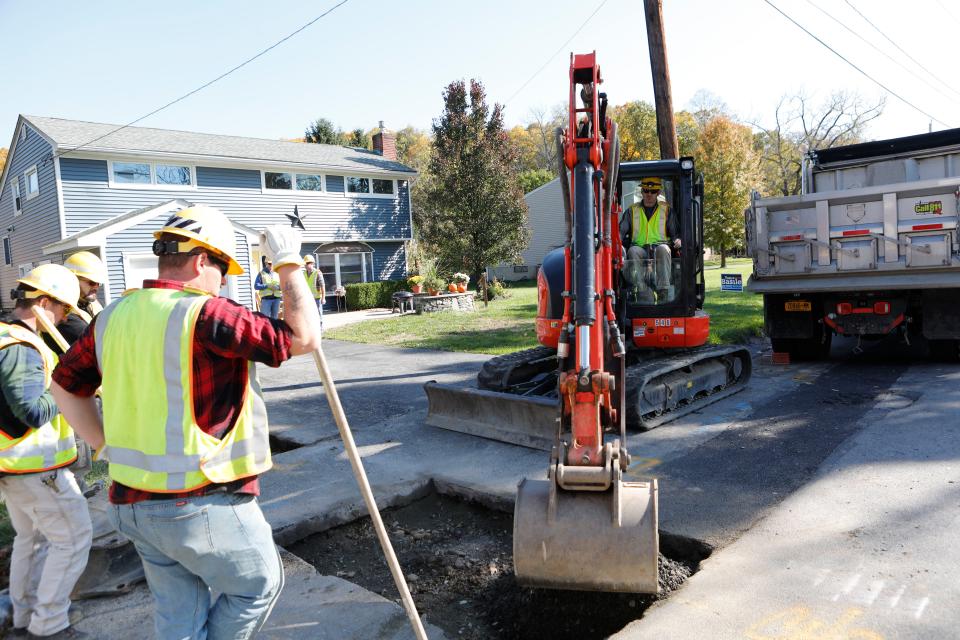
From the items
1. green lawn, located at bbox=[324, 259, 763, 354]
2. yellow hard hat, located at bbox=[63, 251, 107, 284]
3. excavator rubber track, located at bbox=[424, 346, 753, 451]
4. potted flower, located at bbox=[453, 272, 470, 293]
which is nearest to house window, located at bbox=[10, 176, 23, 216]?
green lawn, located at bbox=[324, 259, 763, 354]

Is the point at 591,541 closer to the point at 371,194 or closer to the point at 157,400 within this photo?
the point at 157,400

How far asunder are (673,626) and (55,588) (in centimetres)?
304

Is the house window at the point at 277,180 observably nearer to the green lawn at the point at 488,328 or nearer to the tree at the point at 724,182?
the green lawn at the point at 488,328

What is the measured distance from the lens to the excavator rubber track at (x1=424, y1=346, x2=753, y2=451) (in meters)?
6.60

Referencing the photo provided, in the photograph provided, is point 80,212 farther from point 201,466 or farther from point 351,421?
point 201,466

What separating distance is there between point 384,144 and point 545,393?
950 inches

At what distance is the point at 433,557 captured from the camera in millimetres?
4504

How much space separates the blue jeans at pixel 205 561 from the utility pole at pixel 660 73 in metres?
9.68

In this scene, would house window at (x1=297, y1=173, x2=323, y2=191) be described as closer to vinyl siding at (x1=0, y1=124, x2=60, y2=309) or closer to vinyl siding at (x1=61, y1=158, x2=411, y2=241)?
vinyl siding at (x1=61, y1=158, x2=411, y2=241)

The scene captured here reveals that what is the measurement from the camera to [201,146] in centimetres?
2261

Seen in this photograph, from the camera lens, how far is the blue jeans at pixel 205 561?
2277mm

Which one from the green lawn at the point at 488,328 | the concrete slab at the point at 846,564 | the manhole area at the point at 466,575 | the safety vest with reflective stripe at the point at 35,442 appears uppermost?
the safety vest with reflective stripe at the point at 35,442

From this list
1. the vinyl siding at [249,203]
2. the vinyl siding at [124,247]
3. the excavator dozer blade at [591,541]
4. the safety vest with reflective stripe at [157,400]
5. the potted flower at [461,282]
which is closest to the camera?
the safety vest with reflective stripe at [157,400]

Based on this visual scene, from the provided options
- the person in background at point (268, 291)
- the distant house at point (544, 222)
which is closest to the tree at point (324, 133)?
the distant house at point (544, 222)
